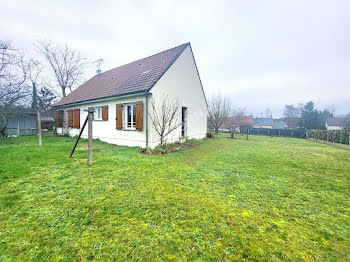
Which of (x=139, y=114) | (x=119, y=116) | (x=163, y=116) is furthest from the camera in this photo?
(x=119, y=116)

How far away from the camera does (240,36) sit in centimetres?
1262

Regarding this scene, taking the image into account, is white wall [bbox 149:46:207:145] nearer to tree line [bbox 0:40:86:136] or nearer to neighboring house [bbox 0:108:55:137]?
tree line [bbox 0:40:86:136]

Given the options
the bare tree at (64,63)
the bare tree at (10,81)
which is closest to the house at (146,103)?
the bare tree at (10,81)

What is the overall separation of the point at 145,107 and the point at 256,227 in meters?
6.73

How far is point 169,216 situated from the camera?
2.24 m

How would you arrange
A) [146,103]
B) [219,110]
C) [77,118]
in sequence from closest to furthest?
[146,103]
[77,118]
[219,110]

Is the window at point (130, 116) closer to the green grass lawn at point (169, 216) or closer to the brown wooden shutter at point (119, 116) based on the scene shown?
the brown wooden shutter at point (119, 116)

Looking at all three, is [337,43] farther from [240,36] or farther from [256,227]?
[256,227]

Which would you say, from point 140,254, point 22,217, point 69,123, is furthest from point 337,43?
point 69,123

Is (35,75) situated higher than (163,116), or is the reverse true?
(35,75)

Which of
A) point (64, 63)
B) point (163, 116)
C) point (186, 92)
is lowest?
point (163, 116)

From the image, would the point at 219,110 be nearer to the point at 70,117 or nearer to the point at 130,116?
the point at 130,116

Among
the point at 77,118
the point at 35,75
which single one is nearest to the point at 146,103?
the point at 77,118

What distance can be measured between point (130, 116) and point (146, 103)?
1.66 m
